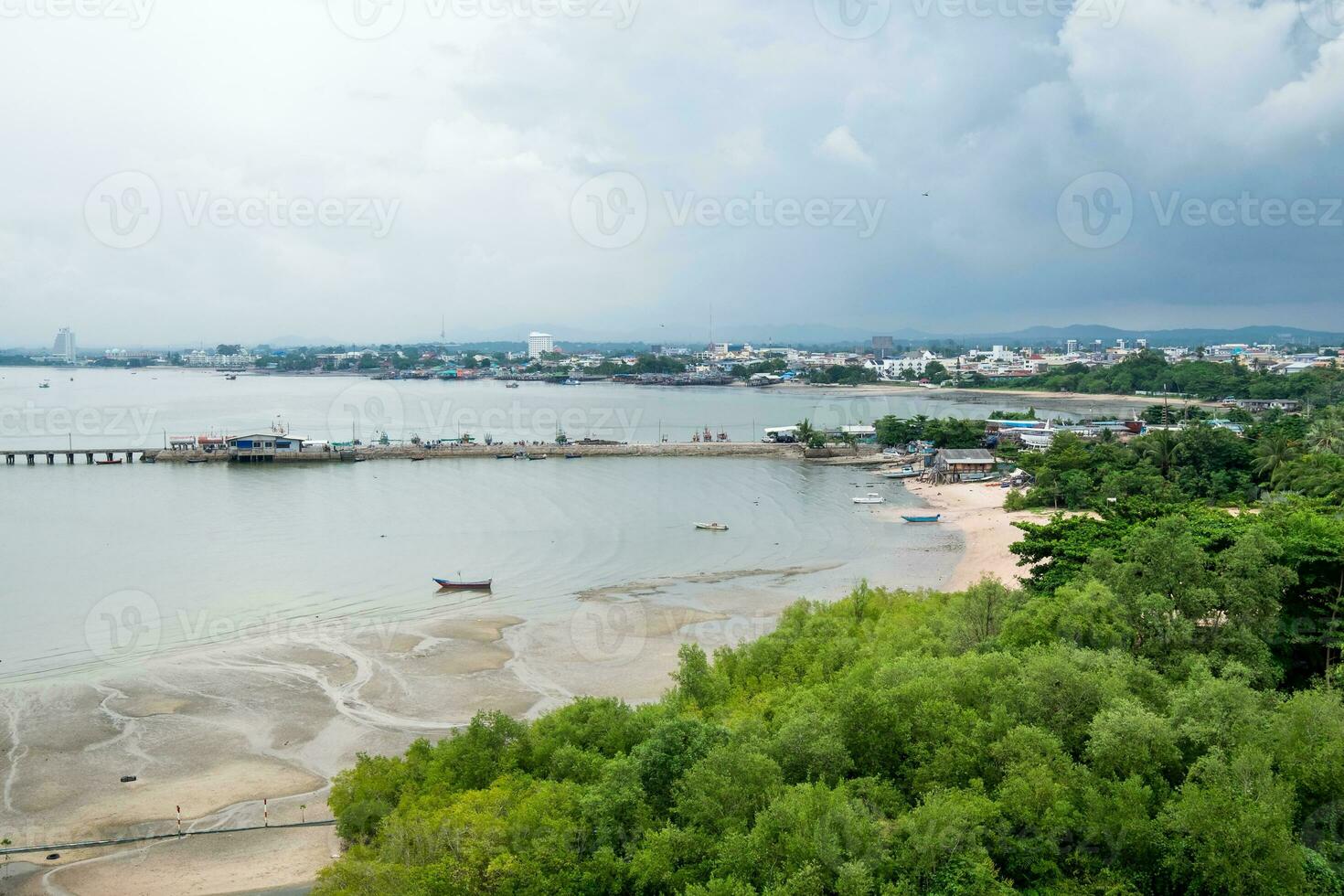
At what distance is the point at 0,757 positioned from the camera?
16.0 meters

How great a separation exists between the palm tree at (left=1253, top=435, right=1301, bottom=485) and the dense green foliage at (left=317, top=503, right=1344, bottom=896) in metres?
21.9

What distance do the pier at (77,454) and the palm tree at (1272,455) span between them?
5228 cm

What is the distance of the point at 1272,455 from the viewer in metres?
33.6

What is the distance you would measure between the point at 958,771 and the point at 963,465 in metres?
38.5

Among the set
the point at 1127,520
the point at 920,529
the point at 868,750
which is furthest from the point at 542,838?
the point at 920,529

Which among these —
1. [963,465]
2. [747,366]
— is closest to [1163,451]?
[963,465]

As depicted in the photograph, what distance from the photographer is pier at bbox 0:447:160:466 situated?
50.8 meters

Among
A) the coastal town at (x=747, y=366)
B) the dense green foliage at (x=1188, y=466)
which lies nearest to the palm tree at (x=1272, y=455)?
the dense green foliage at (x=1188, y=466)

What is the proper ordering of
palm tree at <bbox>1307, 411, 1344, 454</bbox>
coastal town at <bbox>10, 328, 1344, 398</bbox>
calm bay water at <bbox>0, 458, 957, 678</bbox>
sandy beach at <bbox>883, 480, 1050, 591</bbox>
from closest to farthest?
calm bay water at <bbox>0, 458, 957, 678</bbox> → sandy beach at <bbox>883, 480, 1050, 591</bbox> → palm tree at <bbox>1307, 411, 1344, 454</bbox> → coastal town at <bbox>10, 328, 1344, 398</bbox>

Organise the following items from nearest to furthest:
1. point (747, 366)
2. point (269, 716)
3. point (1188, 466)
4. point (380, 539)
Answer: point (269, 716), point (380, 539), point (1188, 466), point (747, 366)

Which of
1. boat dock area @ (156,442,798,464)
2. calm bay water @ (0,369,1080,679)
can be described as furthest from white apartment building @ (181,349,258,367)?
boat dock area @ (156,442,798,464)

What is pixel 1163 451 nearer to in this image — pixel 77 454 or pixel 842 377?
pixel 77 454

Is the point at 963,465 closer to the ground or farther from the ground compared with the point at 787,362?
closer to the ground

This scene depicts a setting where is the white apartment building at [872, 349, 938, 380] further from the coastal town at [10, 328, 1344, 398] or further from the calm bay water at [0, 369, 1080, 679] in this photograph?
the calm bay water at [0, 369, 1080, 679]
